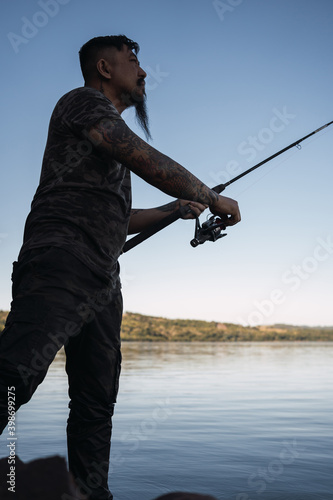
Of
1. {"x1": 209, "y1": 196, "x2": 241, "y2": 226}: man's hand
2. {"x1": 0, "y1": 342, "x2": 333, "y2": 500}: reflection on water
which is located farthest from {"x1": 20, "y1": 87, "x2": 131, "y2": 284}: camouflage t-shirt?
{"x1": 0, "y1": 342, "x2": 333, "y2": 500}: reflection on water

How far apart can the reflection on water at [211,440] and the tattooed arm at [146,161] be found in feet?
7.33

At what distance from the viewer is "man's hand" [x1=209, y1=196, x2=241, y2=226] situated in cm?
280

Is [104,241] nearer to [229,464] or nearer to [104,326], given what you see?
[104,326]

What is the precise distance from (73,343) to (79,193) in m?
0.74

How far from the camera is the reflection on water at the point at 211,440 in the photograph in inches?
159

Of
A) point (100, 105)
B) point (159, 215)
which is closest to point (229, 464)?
point (159, 215)

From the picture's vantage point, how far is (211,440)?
5.64 meters

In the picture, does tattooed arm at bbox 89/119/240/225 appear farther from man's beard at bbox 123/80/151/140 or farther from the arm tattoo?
man's beard at bbox 123/80/151/140

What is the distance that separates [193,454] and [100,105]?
3.64 metres

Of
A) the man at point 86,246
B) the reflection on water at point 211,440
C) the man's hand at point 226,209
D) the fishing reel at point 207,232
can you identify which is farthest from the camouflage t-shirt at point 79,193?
the reflection on water at point 211,440

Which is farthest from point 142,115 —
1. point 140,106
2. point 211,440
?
point 211,440

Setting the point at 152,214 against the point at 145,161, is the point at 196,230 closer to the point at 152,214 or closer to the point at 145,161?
the point at 152,214

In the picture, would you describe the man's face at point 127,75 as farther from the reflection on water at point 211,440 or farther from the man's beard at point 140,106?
the reflection on water at point 211,440

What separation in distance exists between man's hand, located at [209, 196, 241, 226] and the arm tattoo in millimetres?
130
